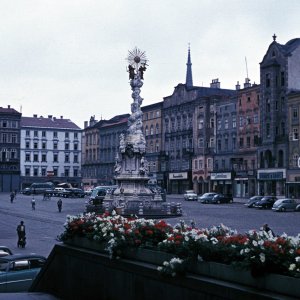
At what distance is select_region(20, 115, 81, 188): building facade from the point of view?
132m

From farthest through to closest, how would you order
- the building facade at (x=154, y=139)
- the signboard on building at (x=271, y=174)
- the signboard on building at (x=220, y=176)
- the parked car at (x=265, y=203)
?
Answer: the building facade at (x=154, y=139), the signboard on building at (x=220, y=176), the signboard on building at (x=271, y=174), the parked car at (x=265, y=203)

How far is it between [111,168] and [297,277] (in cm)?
11351

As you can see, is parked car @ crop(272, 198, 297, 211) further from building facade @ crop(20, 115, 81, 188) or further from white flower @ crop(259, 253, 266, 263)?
building facade @ crop(20, 115, 81, 188)

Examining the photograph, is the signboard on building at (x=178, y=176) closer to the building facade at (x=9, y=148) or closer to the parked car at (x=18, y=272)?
the building facade at (x=9, y=148)

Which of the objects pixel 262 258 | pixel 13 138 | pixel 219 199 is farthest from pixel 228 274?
pixel 13 138

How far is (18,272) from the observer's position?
15.3 metres

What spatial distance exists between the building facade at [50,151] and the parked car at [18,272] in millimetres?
116939

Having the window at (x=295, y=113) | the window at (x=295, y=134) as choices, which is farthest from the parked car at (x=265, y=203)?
the window at (x=295, y=113)

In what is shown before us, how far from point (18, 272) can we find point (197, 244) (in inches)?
330

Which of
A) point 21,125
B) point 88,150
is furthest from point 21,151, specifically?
point 88,150

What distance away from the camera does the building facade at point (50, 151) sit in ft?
433

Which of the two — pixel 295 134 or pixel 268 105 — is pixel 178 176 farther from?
pixel 295 134

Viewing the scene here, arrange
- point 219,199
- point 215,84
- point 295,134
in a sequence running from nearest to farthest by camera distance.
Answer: point 295,134, point 219,199, point 215,84

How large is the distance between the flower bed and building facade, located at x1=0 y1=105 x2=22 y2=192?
117793 mm
